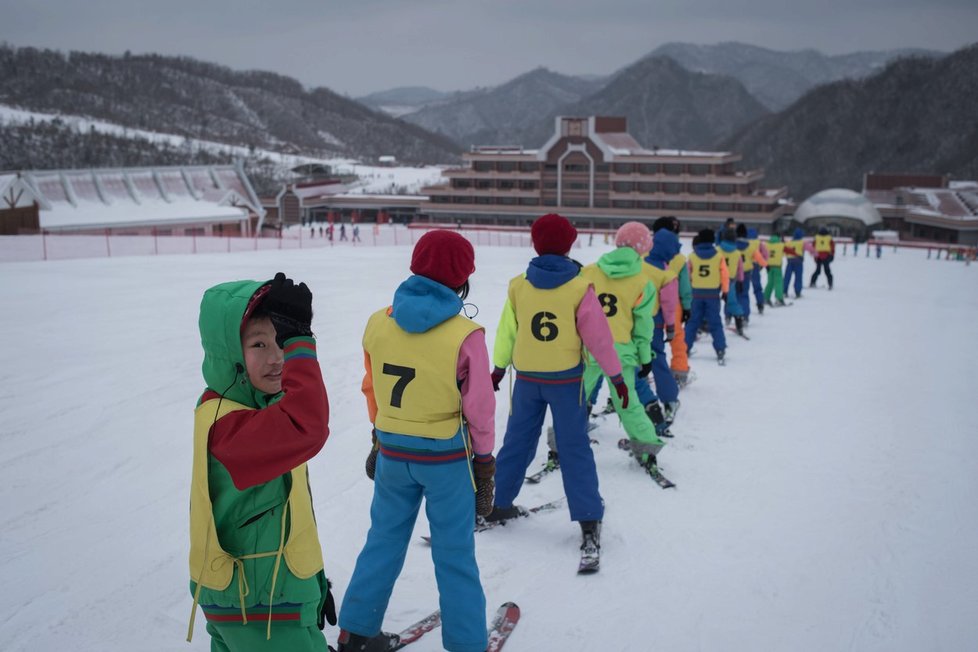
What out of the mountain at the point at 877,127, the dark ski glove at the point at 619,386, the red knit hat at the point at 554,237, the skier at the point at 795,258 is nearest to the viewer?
the red knit hat at the point at 554,237

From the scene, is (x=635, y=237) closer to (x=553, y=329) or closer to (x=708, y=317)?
(x=553, y=329)

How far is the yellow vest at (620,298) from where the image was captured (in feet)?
18.3

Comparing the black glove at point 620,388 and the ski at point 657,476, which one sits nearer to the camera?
the black glove at point 620,388

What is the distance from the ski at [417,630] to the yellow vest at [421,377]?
3.45ft

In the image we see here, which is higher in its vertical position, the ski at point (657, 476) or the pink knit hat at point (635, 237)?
the pink knit hat at point (635, 237)

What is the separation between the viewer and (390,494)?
128 inches

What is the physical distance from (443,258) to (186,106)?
619ft

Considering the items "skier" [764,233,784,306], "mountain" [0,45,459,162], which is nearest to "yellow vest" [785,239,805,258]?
"skier" [764,233,784,306]

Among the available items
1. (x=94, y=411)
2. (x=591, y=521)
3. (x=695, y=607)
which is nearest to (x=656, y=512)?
(x=591, y=521)

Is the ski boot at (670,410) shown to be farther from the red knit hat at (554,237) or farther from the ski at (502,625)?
the ski at (502,625)

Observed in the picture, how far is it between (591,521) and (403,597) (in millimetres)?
1194

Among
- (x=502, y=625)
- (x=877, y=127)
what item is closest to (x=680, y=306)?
(x=502, y=625)

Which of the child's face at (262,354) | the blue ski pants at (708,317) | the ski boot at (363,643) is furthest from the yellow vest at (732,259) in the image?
the child's face at (262,354)

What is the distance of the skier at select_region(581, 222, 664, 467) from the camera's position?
5.52m
